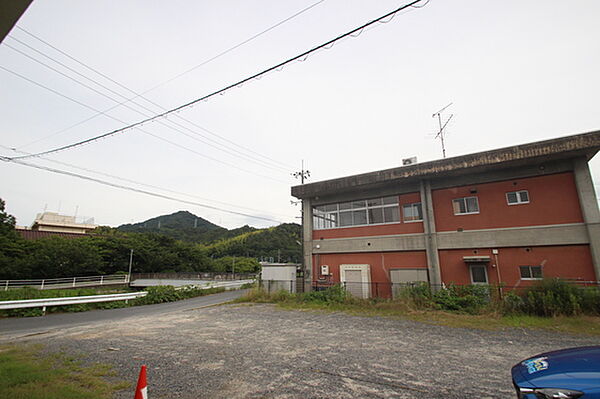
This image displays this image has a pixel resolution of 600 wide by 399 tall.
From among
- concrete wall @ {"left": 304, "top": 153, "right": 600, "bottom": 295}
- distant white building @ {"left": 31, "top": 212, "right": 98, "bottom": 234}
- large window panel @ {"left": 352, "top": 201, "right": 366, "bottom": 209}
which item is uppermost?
distant white building @ {"left": 31, "top": 212, "right": 98, "bottom": 234}

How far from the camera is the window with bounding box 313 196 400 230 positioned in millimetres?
15578

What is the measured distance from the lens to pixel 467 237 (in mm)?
13117

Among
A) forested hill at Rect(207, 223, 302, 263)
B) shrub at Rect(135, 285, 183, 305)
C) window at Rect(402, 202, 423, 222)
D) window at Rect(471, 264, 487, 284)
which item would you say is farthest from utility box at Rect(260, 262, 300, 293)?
forested hill at Rect(207, 223, 302, 263)

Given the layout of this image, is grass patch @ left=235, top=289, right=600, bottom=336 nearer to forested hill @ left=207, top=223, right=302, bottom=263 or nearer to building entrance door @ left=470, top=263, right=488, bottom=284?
building entrance door @ left=470, top=263, right=488, bottom=284

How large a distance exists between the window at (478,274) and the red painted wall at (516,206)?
1817 mm

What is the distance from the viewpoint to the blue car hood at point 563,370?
2.46 metres

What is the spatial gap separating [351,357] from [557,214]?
11492 mm

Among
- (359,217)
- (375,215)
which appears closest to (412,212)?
(375,215)

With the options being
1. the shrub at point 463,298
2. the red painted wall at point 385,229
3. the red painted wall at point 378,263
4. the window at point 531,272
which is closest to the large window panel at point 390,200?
the red painted wall at point 385,229

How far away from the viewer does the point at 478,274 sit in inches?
503

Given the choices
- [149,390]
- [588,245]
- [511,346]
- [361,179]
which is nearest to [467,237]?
Answer: [588,245]

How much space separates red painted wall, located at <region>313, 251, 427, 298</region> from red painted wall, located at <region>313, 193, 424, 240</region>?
1.11 meters

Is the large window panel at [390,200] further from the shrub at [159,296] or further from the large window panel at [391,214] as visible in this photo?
the shrub at [159,296]

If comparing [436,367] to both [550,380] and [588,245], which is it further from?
[588,245]
